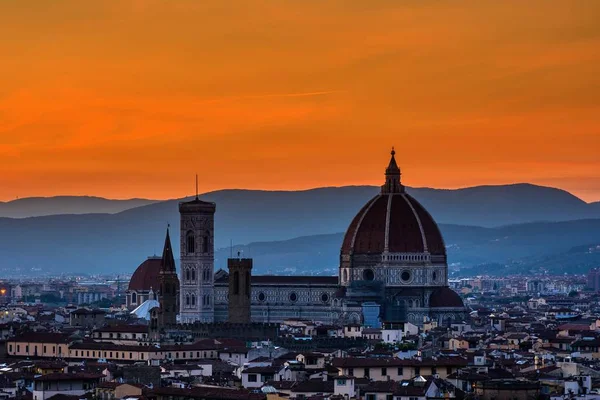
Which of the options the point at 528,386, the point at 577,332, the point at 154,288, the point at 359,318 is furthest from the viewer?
the point at 154,288

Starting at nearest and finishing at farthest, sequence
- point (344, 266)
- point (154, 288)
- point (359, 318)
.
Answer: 1. point (359, 318)
2. point (344, 266)
3. point (154, 288)

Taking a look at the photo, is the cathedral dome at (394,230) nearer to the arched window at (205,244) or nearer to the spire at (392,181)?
the spire at (392,181)

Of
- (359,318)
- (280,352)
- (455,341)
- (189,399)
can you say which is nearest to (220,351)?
(280,352)

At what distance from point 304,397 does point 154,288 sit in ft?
367

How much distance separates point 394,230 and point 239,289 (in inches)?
619

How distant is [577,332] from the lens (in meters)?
120

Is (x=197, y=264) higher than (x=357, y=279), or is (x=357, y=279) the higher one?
(x=197, y=264)

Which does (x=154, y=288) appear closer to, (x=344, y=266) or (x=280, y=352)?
(x=344, y=266)

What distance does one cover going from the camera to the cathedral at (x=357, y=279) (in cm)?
15350

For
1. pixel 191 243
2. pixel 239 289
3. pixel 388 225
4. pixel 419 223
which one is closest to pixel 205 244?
pixel 191 243

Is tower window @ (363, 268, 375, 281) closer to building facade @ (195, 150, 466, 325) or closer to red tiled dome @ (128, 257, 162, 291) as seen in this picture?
building facade @ (195, 150, 466, 325)

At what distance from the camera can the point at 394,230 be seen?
6166 inches

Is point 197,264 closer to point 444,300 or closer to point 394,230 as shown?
point 394,230

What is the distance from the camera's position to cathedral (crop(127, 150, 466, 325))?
154 m
